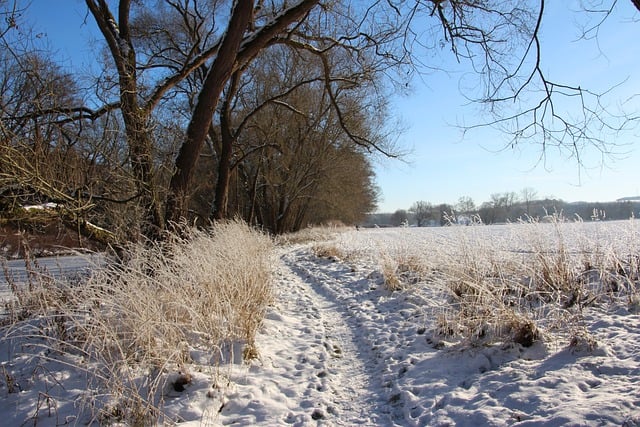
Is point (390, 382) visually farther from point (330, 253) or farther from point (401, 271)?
point (330, 253)

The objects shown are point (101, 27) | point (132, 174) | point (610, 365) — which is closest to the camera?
point (610, 365)

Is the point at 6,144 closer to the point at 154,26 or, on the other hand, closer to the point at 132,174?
the point at 132,174

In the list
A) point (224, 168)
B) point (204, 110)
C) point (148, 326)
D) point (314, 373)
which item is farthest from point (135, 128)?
point (224, 168)

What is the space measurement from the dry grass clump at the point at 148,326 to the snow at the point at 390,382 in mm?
146

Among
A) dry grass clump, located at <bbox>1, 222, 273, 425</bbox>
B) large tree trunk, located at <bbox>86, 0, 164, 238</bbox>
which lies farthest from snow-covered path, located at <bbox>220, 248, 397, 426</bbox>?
large tree trunk, located at <bbox>86, 0, 164, 238</bbox>

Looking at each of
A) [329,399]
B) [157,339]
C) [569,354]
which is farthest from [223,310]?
[569,354]

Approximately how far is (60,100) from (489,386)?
612cm

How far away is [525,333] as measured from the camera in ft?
10.3

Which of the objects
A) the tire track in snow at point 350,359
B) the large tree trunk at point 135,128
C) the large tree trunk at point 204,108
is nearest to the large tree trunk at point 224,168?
the large tree trunk at point 135,128

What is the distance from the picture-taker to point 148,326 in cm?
300

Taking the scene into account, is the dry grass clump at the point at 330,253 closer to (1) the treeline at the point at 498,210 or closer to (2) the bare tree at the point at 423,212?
(1) the treeline at the point at 498,210

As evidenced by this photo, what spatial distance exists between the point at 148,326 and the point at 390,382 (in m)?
2.14

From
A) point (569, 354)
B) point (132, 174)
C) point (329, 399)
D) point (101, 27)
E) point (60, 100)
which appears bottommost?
point (329, 399)

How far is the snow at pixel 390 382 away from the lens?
92.7 inches
